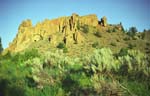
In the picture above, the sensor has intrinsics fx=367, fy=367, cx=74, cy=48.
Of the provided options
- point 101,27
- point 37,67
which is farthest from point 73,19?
point 37,67

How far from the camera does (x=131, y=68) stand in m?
7.99

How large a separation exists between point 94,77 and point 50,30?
6235cm

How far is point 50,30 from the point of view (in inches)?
2753

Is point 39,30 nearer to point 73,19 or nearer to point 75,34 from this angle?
point 73,19

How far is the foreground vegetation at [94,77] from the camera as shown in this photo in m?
7.87

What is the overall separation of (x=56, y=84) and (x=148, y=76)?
2923 mm

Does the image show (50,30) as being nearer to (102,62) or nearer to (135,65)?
(102,62)

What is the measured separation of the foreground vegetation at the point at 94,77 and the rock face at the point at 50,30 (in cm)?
5163

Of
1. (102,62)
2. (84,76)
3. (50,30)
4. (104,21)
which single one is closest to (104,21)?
(104,21)

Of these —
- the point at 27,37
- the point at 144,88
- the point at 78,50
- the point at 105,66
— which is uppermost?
the point at 27,37

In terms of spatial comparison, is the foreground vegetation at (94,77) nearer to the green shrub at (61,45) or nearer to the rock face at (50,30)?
the green shrub at (61,45)

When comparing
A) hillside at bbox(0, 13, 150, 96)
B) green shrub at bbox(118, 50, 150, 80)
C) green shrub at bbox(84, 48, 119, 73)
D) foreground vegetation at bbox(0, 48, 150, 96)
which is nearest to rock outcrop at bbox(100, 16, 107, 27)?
hillside at bbox(0, 13, 150, 96)

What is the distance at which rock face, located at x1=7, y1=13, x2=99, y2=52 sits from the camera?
212 feet

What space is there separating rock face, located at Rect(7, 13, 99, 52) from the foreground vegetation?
2033 inches
